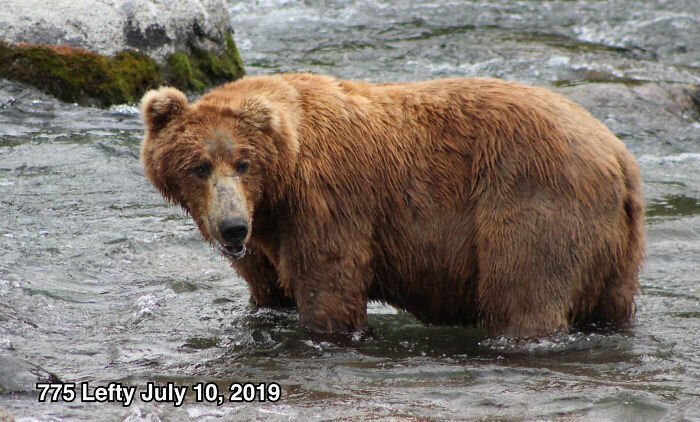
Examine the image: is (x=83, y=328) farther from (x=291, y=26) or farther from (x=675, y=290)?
(x=291, y=26)

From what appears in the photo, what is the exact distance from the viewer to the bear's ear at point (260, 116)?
248 inches

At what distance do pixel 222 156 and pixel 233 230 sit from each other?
0.46m

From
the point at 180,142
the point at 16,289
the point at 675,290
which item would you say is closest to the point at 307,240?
the point at 180,142

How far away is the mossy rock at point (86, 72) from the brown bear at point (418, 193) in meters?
5.25

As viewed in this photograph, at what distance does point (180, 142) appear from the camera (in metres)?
6.29

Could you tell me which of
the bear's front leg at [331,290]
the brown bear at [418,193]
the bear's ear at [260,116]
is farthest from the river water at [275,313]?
the bear's ear at [260,116]

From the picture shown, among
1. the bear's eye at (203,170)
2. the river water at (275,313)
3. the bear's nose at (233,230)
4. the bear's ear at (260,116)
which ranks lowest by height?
the river water at (275,313)

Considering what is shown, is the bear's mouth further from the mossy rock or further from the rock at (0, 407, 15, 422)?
the mossy rock

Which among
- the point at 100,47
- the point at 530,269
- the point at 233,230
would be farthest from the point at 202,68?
the point at 530,269

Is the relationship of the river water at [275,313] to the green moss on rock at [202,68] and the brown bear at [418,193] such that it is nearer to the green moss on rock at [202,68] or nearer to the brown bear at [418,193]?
the brown bear at [418,193]

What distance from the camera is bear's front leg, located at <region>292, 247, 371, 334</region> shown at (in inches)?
259

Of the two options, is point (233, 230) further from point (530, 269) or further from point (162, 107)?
point (530, 269)

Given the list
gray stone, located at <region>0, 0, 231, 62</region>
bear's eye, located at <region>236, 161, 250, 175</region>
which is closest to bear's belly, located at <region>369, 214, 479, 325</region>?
bear's eye, located at <region>236, 161, 250, 175</region>

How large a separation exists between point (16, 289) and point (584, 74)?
8432mm
